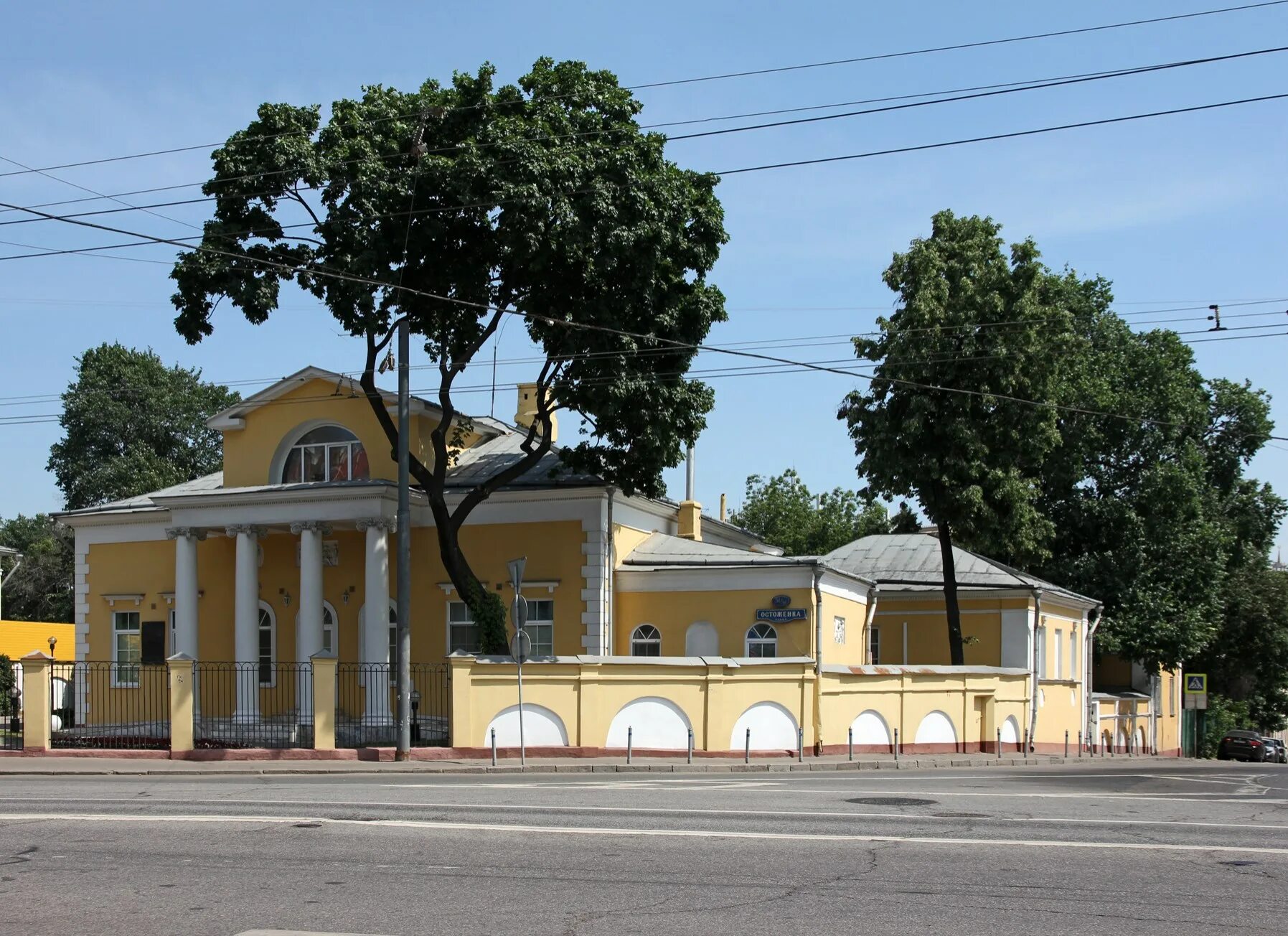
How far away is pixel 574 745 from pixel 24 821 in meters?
13.1

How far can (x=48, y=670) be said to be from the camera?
84.5 ft

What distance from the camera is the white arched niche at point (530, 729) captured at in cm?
2497

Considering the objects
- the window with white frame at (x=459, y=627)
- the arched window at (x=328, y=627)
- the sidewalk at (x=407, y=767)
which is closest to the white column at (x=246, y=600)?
the arched window at (x=328, y=627)

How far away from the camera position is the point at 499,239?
25.7 metres

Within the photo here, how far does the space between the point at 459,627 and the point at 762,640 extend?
22.5ft

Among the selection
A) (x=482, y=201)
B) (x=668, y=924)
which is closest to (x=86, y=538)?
(x=482, y=201)

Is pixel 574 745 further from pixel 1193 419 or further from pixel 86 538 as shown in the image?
pixel 1193 419

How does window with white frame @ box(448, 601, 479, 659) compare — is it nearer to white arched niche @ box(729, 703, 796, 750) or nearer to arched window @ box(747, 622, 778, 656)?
arched window @ box(747, 622, 778, 656)

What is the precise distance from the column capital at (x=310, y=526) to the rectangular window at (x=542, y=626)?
15.9 ft

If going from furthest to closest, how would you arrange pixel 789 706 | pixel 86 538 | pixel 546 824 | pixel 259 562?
pixel 86 538, pixel 259 562, pixel 789 706, pixel 546 824

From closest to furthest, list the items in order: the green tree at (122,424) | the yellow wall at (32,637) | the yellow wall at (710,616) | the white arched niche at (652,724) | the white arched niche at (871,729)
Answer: the white arched niche at (652,724)
the white arched niche at (871,729)
the yellow wall at (710,616)
the yellow wall at (32,637)
the green tree at (122,424)

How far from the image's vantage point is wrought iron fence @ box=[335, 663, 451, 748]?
2803cm

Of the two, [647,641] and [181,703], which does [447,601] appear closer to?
[647,641]

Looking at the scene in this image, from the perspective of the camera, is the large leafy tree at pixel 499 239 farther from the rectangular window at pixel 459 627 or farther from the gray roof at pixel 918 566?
the gray roof at pixel 918 566
